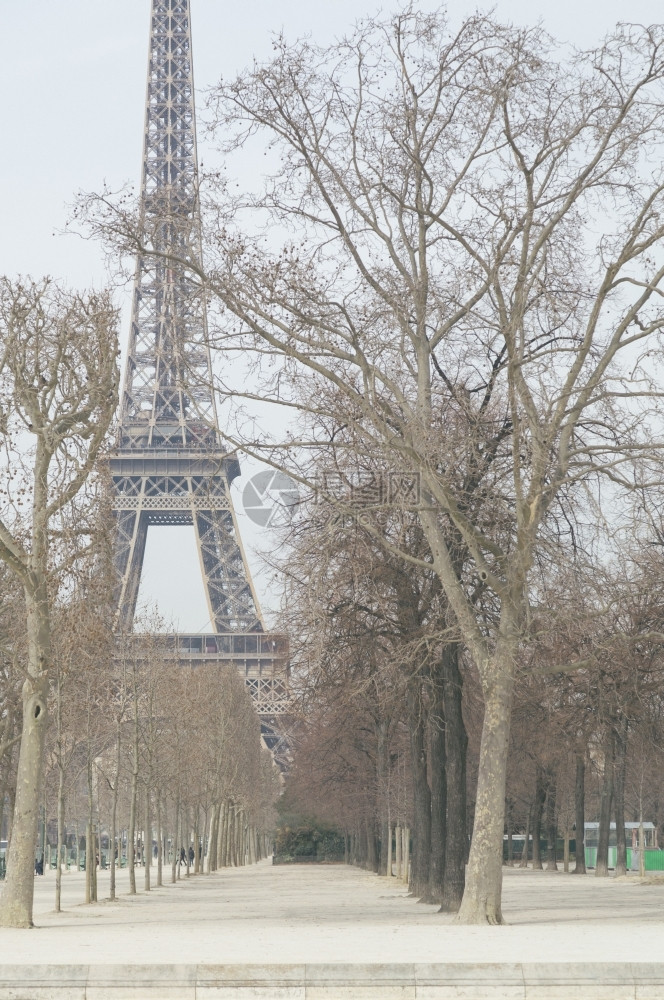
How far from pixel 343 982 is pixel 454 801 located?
1254 centimetres

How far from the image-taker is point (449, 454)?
18891mm

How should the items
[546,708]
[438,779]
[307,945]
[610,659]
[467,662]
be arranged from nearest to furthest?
[307,945]
[610,659]
[438,779]
[467,662]
[546,708]

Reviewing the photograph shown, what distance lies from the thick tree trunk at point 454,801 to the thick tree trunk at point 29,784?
286 inches

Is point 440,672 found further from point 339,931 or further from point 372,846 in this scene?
point 372,846

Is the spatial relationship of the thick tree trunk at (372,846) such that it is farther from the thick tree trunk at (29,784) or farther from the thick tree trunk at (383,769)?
the thick tree trunk at (29,784)

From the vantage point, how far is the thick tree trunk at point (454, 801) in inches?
944

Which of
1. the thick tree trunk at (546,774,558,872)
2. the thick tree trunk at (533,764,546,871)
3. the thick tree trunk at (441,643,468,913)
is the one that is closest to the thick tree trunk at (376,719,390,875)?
the thick tree trunk at (533,764,546,871)

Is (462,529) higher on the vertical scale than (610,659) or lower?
higher

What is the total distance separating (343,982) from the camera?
11.6 metres

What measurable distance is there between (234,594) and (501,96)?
261 ft

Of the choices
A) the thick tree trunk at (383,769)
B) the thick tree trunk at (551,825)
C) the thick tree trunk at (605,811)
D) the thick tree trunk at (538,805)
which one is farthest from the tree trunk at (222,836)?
the thick tree trunk at (605,811)

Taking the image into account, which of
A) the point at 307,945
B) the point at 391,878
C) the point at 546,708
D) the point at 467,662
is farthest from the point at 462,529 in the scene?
the point at 391,878

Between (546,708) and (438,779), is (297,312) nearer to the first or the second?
(438,779)

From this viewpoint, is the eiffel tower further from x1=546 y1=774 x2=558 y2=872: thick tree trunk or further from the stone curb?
the stone curb
